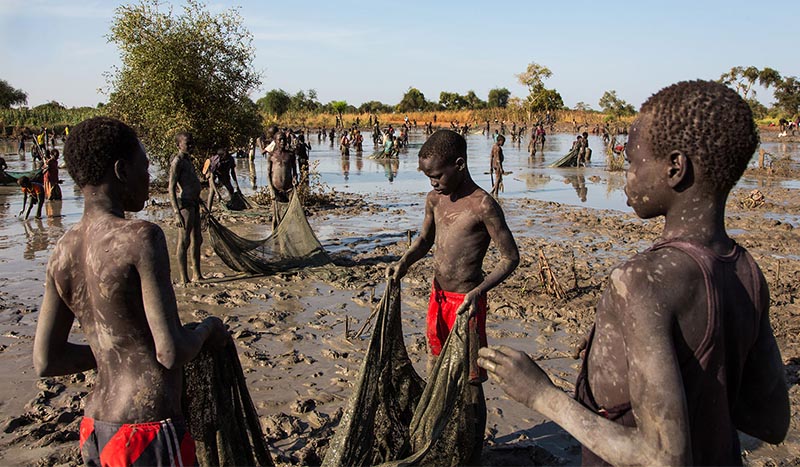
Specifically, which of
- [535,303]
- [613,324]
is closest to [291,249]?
[535,303]

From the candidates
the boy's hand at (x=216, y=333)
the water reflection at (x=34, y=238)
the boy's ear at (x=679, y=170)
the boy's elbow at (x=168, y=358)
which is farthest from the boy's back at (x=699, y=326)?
the water reflection at (x=34, y=238)

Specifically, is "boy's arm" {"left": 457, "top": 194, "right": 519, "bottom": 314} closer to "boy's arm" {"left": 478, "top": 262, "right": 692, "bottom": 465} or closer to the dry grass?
"boy's arm" {"left": 478, "top": 262, "right": 692, "bottom": 465}

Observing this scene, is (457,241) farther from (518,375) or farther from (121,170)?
(518,375)

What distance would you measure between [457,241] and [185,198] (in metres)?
4.95

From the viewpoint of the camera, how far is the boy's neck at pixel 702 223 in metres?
1.48

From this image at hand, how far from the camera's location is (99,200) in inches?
87.2

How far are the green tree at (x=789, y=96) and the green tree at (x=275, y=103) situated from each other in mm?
54440

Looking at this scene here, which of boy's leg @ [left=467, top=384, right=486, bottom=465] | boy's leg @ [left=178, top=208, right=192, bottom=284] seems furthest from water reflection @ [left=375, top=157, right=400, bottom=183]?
boy's leg @ [left=467, top=384, right=486, bottom=465]

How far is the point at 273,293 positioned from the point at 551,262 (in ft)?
13.5

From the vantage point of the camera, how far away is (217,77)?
16.3 meters

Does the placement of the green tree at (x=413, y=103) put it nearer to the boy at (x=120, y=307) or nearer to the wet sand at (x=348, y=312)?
the wet sand at (x=348, y=312)

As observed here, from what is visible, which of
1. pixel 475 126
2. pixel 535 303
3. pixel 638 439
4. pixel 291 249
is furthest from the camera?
pixel 475 126

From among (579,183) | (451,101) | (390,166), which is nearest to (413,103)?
(451,101)

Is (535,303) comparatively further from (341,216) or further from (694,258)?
(341,216)
